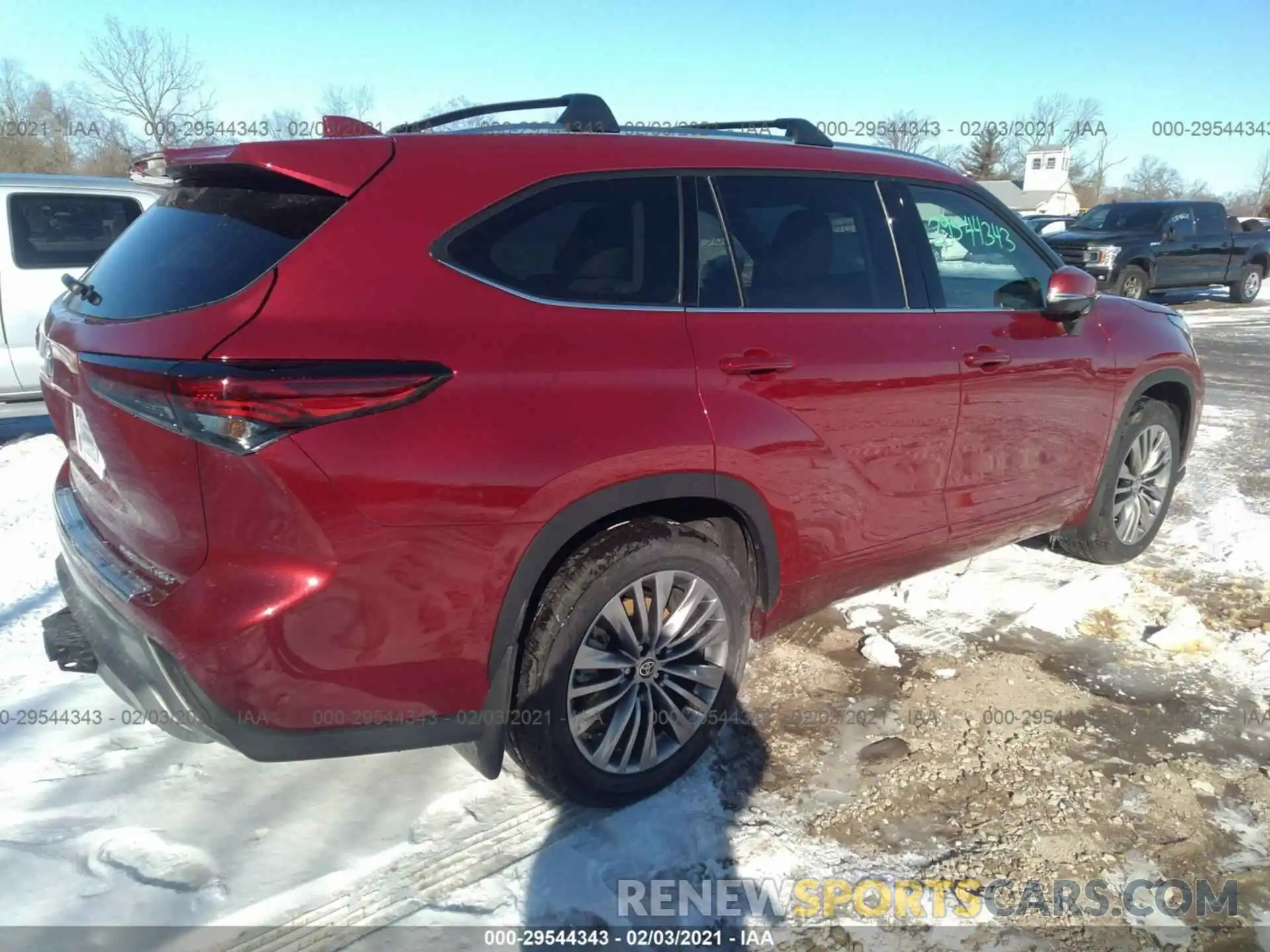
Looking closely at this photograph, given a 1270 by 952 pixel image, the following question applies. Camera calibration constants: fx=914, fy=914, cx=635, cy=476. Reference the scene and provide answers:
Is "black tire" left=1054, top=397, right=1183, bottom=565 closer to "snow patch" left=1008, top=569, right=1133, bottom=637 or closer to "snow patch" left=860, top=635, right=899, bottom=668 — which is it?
"snow patch" left=1008, top=569, right=1133, bottom=637

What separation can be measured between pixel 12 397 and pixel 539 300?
6.18 metres

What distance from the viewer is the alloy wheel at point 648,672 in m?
2.65

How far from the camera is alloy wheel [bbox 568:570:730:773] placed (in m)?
2.65

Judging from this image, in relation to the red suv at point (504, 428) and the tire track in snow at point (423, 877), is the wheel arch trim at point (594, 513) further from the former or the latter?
the tire track in snow at point (423, 877)

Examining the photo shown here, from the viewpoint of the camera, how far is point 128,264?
2.52m

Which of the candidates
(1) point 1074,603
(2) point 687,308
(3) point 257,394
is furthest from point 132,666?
(1) point 1074,603

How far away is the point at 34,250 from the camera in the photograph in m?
6.70

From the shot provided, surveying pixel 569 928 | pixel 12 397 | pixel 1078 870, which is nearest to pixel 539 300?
pixel 569 928

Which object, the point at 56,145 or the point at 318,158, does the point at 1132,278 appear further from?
the point at 56,145

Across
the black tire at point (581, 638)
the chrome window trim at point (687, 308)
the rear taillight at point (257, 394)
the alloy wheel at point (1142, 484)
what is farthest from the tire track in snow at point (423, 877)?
the alloy wheel at point (1142, 484)

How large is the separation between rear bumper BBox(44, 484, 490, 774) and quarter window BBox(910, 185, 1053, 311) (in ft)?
7.68

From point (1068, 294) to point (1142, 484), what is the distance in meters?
1.50

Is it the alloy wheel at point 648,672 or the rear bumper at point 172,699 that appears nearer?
the rear bumper at point 172,699

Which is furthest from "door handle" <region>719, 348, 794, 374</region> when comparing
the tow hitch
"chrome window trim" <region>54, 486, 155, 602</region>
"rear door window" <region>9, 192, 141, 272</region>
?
"rear door window" <region>9, 192, 141, 272</region>
